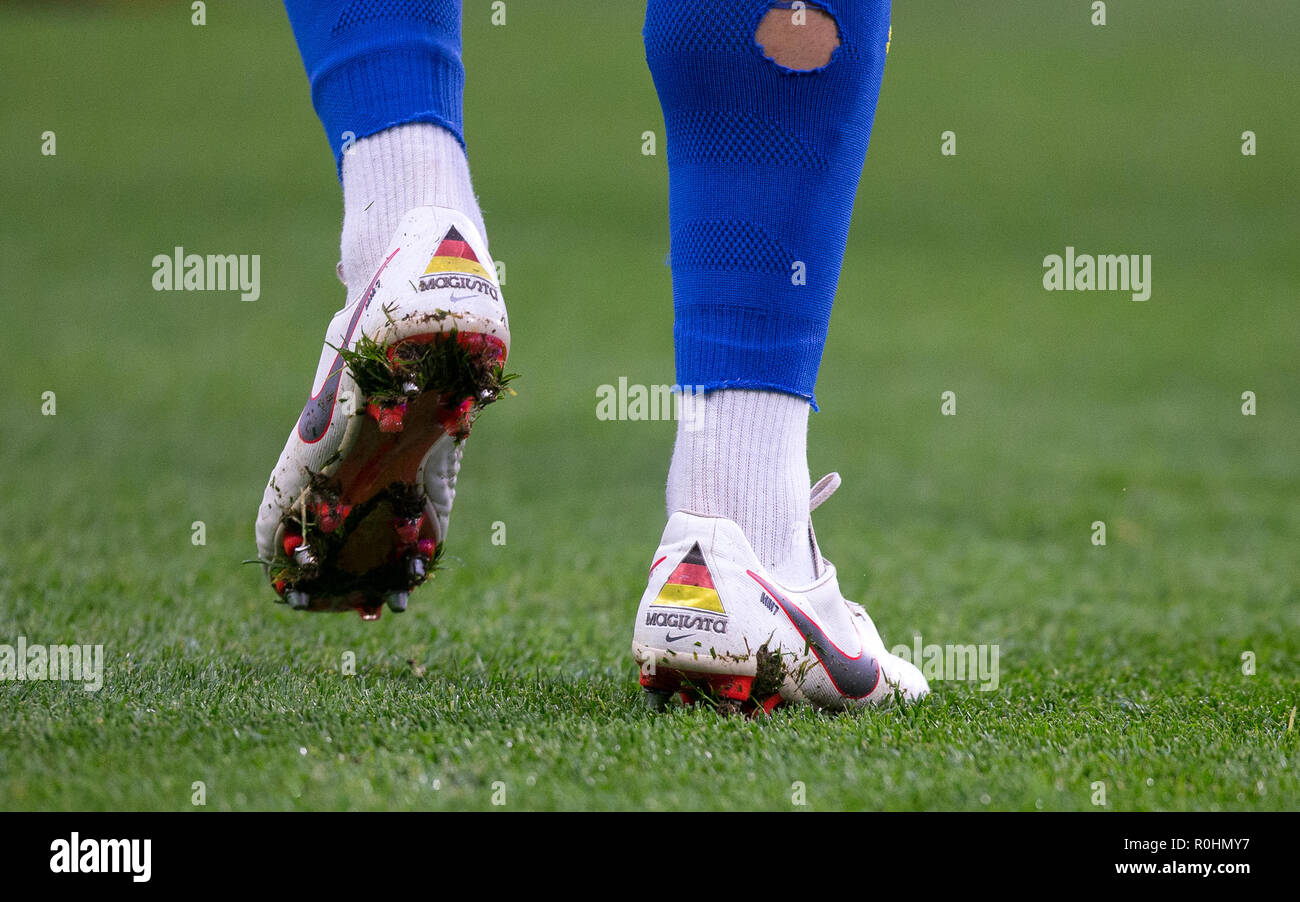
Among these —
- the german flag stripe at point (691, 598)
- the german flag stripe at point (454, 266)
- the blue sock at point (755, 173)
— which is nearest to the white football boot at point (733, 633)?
the german flag stripe at point (691, 598)

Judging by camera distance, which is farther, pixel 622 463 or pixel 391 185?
pixel 622 463

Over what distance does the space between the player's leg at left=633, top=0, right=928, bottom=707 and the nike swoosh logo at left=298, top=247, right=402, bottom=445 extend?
1.07ft

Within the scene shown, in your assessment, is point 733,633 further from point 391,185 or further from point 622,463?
point 622,463

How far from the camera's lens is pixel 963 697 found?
166 cm

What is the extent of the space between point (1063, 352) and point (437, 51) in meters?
6.00

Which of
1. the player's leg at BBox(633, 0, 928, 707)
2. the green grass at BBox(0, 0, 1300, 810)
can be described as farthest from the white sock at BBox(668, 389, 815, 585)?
the green grass at BBox(0, 0, 1300, 810)

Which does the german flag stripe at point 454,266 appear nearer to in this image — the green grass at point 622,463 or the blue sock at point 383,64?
the blue sock at point 383,64

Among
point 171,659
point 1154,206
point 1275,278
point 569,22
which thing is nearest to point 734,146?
point 171,659

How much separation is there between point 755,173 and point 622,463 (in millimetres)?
3187

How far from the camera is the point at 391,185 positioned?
1.47 metres

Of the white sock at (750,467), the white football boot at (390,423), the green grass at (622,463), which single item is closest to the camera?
the green grass at (622,463)

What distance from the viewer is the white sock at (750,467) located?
1443 millimetres

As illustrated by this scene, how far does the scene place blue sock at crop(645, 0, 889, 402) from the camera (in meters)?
Result: 1.42

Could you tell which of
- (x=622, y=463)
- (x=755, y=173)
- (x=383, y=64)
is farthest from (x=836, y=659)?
(x=622, y=463)
